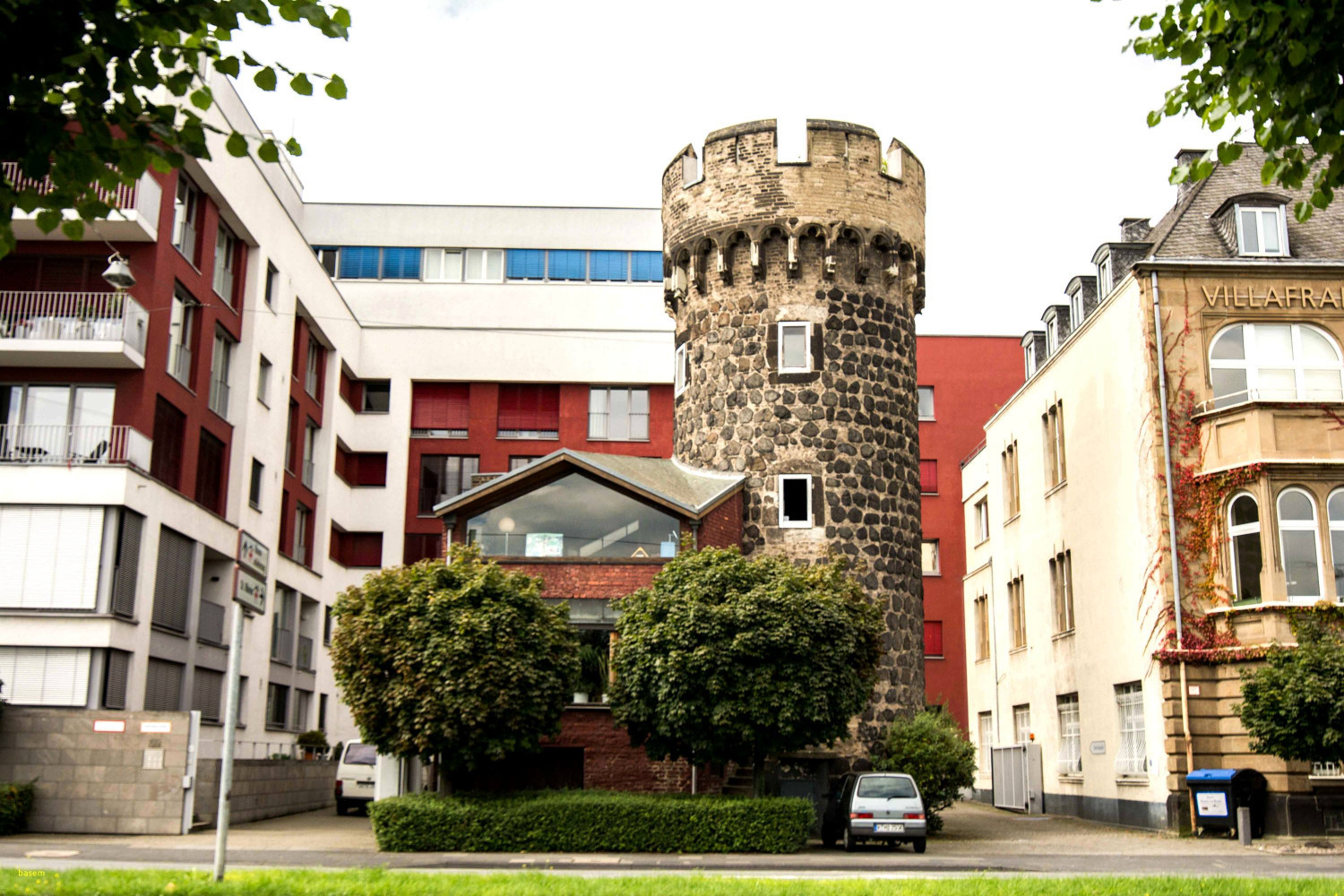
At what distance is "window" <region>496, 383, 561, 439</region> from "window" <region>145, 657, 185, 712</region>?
21665 millimetres

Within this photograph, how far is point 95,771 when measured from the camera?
25.5 meters

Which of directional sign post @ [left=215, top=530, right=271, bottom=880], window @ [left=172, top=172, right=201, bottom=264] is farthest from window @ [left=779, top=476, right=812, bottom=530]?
directional sign post @ [left=215, top=530, right=271, bottom=880]

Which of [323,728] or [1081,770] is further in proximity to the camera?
[323,728]

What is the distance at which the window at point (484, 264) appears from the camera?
55312 mm

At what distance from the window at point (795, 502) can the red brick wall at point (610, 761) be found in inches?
255

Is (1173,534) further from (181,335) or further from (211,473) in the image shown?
(211,473)


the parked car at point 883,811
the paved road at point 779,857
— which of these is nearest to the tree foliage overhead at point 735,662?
the parked car at point 883,811

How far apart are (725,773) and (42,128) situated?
71.5 feet

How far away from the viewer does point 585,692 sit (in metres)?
26.7

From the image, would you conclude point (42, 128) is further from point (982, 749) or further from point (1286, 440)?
point (982, 749)

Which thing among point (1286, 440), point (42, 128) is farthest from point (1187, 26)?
point (1286, 440)

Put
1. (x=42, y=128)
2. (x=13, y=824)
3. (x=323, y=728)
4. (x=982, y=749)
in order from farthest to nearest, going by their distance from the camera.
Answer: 1. (x=323, y=728)
2. (x=982, y=749)
3. (x=13, y=824)
4. (x=42, y=128)

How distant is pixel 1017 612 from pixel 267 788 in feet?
70.7

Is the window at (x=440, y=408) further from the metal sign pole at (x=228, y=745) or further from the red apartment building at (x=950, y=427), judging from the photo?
the metal sign pole at (x=228, y=745)
